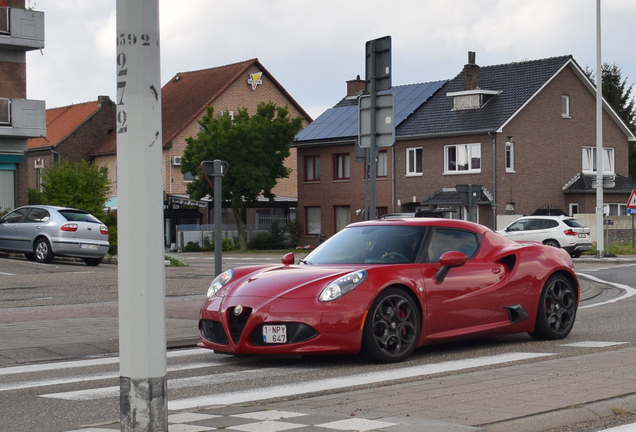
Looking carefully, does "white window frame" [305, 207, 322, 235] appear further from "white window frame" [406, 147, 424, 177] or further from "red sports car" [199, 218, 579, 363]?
"red sports car" [199, 218, 579, 363]

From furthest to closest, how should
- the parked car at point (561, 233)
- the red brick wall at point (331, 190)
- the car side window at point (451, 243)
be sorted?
the red brick wall at point (331, 190)
the parked car at point (561, 233)
the car side window at point (451, 243)

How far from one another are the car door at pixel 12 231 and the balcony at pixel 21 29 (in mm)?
11544

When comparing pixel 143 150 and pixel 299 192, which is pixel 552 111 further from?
pixel 143 150

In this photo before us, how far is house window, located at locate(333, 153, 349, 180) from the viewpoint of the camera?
58.0 metres

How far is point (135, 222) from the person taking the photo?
4.92 m

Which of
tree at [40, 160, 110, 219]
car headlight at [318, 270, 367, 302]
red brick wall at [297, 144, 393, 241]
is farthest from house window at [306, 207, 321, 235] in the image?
car headlight at [318, 270, 367, 302]

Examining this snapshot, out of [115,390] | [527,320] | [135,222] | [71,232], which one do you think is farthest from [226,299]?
[71,232]

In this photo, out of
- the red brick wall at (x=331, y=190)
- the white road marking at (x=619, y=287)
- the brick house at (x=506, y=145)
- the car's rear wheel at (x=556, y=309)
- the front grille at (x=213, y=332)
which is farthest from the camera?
the red brick wall at (x=331, y=190)

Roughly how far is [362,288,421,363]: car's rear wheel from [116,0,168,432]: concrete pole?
4.11m

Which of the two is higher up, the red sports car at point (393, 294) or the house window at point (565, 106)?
the house window at point (565, 106)

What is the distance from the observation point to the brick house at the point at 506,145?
166ft

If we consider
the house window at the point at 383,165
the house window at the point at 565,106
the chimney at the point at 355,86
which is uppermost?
the chimney at the point at 355,86

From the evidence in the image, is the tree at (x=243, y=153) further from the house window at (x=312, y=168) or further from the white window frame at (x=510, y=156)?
the white window frame at (x=510, y=156)

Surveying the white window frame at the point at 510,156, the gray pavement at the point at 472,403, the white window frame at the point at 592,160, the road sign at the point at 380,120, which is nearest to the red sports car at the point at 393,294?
the gray pavement at the point at 472,403
